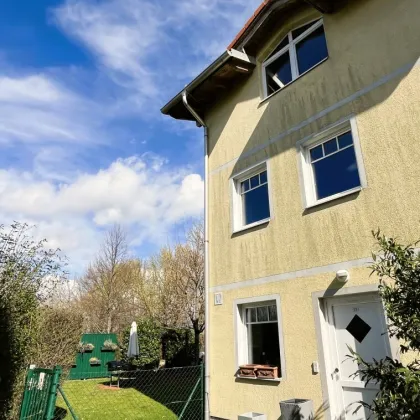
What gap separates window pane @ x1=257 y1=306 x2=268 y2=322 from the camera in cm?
779

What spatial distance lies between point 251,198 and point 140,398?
26.3 ft

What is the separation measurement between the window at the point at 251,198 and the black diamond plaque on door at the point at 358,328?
2947 mm

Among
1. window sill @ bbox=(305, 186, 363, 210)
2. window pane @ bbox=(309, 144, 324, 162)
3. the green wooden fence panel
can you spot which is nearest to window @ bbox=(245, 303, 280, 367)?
window sill @ bbox=(305, 186, 363, 210)

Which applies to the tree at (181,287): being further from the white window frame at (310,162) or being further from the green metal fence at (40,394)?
the white window frame at (310,162)

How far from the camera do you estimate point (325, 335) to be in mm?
6336

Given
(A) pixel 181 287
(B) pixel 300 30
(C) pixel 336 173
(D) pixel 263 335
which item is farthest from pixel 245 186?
(A) pixel 181 287

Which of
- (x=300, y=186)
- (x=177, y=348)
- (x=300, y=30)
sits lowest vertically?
(x=177, y=348)

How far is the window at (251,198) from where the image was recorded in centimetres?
848

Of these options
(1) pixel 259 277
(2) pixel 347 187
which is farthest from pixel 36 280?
(2) pixel 347 187

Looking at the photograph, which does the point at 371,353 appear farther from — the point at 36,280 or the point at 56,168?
the point at 56,168

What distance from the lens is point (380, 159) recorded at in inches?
242

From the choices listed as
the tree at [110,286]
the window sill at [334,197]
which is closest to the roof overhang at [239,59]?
the window sill at [334,197]

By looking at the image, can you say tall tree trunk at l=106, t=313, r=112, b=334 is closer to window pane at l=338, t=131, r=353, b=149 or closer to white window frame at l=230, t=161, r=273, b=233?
white window frame at l=230, t=161, r=273, b=233

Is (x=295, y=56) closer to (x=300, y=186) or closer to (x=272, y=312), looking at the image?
(x=300, y=186)
